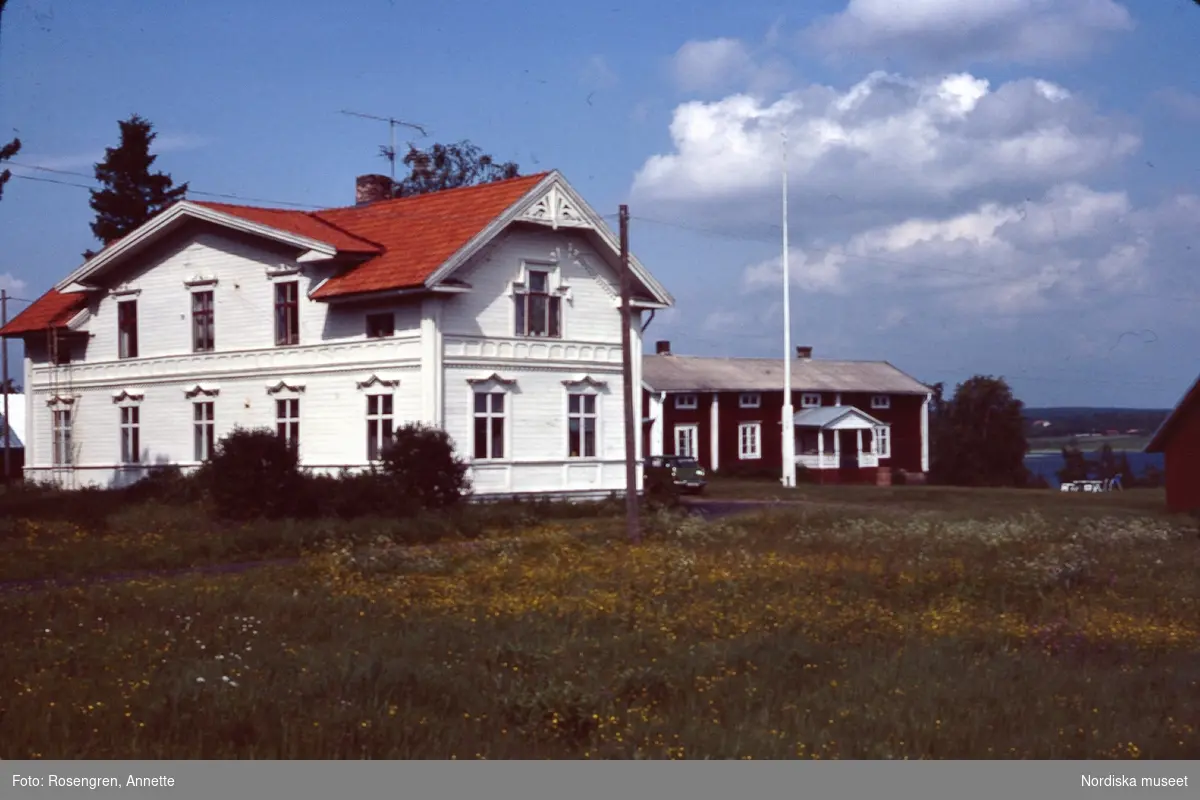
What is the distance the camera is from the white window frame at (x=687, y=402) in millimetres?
67188

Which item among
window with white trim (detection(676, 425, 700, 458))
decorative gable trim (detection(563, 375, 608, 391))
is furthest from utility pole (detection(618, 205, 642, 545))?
window with white trim (detection(676, 425, 700, 458))

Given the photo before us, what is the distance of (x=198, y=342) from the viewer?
39250mm

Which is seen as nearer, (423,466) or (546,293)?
(423,466)

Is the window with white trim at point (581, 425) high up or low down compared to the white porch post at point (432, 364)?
down

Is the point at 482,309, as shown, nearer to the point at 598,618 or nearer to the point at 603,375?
the point at 603,375

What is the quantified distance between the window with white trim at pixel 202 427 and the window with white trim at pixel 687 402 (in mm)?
31810

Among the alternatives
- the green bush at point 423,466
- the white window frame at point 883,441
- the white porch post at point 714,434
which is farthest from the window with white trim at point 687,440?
the green bush at point 423,466

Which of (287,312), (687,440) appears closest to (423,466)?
(287,312)

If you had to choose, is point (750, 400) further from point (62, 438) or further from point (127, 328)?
point (62, 438)

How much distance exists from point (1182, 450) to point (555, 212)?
775 inches

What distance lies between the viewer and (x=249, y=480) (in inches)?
1138

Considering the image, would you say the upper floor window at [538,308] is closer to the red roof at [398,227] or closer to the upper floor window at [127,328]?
the red roof at [398,227]

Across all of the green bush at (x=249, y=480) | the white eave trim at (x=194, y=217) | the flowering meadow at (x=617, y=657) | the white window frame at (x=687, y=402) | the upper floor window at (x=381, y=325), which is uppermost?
the white eave trim at (x=194, y=217)

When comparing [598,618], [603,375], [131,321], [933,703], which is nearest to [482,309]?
[603,375]
